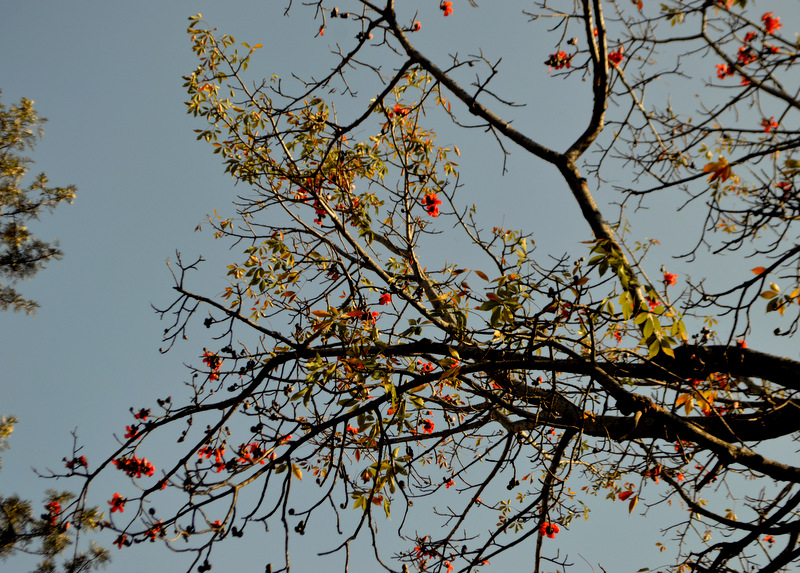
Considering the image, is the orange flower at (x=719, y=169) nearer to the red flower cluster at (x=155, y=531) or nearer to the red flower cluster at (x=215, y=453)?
the red flower cluster at (x=155, y=531)

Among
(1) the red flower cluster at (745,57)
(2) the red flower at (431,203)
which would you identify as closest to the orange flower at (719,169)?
(1) the red flower cluster at (745,57)

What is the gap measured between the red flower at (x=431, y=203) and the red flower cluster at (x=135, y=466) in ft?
10.5

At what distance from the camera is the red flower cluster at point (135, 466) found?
3236 millimetres

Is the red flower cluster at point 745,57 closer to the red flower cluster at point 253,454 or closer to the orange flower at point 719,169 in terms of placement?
the orange flower at point 719,169

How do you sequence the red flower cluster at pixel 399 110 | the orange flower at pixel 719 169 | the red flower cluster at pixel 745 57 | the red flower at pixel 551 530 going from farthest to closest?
1. the red flower cluster at pixel 399 110
2. the red flower at pixel 551 530
3. the red flower cluster at pixel 745 57
4. the orange flower at pixel 719 169

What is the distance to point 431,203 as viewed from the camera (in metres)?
4.63

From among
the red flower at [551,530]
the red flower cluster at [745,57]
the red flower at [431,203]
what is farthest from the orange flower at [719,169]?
the red flower at [551,530]

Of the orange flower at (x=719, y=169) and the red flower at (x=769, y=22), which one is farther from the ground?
the red flower at (x=769, y=22)

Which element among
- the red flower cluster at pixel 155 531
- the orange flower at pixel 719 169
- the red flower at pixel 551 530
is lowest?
the red flower at pixel 551 530

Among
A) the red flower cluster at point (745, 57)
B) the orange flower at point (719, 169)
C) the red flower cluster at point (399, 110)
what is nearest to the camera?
the orange flower at point (719, 169)

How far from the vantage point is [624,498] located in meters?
4.31

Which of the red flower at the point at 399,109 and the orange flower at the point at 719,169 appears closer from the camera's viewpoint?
the orange flower at the point at 719,169

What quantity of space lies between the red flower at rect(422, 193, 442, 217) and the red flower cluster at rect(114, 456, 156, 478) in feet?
10.5

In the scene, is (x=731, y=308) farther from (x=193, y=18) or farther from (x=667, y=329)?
(x=193, y=18)
